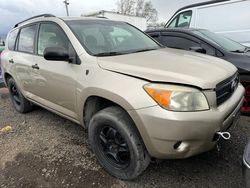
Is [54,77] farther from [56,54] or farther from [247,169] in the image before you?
[247,169]

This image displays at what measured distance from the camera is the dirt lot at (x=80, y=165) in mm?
2605

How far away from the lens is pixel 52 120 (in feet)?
14.6

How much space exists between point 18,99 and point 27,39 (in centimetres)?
136

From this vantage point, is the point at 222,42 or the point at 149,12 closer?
the point at 222,42

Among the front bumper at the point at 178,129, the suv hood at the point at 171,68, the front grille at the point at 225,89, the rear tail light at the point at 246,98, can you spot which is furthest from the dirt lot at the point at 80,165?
the suv hood at the point at 171,68

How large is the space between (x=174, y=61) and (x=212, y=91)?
0.57 metres

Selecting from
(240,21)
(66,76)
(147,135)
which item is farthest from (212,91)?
(240,21)

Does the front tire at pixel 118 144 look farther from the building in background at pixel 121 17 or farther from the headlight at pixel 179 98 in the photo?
the building in background at pixel 121 17

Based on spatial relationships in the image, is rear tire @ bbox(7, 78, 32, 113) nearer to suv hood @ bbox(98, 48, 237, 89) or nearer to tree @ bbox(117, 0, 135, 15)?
suv hood @ bbox(98, 48, 237, 89)

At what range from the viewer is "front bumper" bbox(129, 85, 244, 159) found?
6.81ft

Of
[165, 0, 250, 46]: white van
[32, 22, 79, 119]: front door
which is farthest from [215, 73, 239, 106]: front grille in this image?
[165, 0, 250, 46]: white van

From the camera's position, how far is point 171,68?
2361 millimetres

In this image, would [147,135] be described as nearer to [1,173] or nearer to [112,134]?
[112,134]

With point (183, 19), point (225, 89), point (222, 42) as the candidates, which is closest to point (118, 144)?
point (225, 89)
